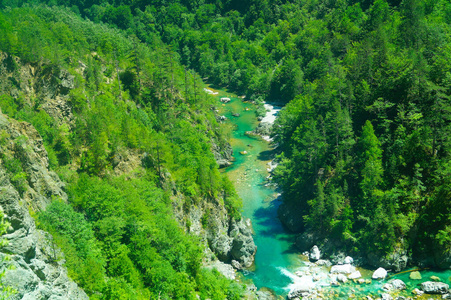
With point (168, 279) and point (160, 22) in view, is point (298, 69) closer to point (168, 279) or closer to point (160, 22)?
point (168, 279)

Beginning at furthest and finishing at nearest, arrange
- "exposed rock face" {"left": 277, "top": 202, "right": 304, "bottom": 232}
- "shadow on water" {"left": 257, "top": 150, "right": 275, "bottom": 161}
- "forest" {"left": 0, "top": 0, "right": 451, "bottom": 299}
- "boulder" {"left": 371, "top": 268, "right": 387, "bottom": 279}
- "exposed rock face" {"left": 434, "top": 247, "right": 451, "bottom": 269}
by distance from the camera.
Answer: "shadow on water" {"left": 257, "top": 150, "right": 275, "bottom": 161}
"exposed rock face" {"left": 277, "top": 202, "right": 304, "bottom": 232}
"boulder" {"left": 371, "top": 268, "right": 387, "bottom": 279}
"exposed rock face" {"left": 434, "top": 247, "right": 451, "bottom": 269}
"forest" {"left": 0, "top": 0, "right": 451, "bottom": 299}

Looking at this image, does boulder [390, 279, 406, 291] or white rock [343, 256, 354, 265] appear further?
white rock [343, 256, 354, 265]

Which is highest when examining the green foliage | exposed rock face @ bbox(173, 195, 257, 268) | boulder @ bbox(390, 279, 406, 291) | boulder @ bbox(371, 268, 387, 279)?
the green foliage

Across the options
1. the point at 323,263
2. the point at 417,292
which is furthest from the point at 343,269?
the point at 417,292

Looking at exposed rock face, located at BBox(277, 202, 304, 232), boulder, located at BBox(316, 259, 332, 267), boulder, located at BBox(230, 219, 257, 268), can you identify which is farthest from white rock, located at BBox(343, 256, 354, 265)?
boulder, located at BBox(230, 219, 257, 268)

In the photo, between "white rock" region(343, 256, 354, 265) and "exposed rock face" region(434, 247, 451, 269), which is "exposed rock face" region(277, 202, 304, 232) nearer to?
"white rock" region(343, 256, 354, 265)

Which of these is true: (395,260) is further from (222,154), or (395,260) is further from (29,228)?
(29,228)

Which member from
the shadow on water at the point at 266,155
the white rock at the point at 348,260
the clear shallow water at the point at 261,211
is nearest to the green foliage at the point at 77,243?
the clear shallow water at the point at 261,211

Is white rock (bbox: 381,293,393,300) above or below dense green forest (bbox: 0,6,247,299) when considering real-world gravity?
below
